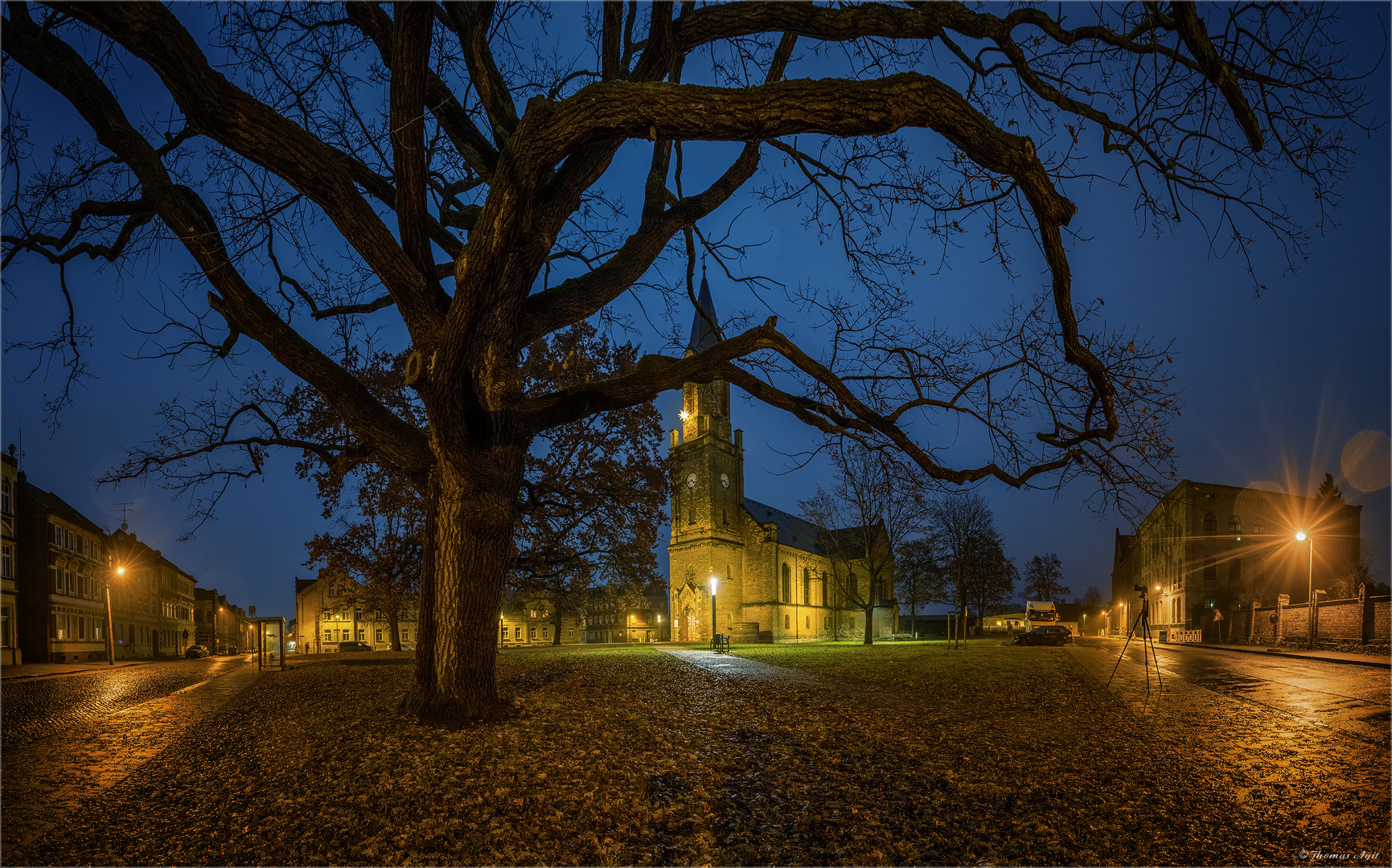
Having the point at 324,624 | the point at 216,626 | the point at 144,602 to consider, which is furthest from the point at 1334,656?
the point at 216,626

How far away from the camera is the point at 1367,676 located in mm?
14477

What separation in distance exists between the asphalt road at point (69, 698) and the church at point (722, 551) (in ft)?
111

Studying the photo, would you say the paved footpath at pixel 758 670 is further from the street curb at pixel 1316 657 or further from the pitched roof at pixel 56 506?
the pitched roof at pixel 56 506

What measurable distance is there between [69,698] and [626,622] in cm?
8408

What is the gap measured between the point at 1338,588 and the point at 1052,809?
44385 mm

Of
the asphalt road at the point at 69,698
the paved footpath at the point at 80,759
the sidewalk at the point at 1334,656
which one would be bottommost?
the sidewalk at the point at 1334,656

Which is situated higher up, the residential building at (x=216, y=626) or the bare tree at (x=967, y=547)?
the bare tree at (x=967, y=547)

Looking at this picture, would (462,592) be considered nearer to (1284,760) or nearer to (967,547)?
(1284,760)

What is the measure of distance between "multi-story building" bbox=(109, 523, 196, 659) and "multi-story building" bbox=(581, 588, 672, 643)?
1584 inches

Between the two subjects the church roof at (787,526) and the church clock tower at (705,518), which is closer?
the church clock tower at (705,518)

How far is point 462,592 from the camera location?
23.2ft

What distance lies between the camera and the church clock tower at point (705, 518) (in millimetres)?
51188

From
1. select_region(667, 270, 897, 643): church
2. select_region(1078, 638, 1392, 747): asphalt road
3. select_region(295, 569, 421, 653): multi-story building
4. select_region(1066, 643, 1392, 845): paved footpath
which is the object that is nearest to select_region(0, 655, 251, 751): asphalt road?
select_region(1066, 643, 1392, 845): paved footpath

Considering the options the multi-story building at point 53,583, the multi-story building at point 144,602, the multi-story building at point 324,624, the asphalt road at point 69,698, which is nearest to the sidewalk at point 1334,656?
the asphalt road at point 69,698
